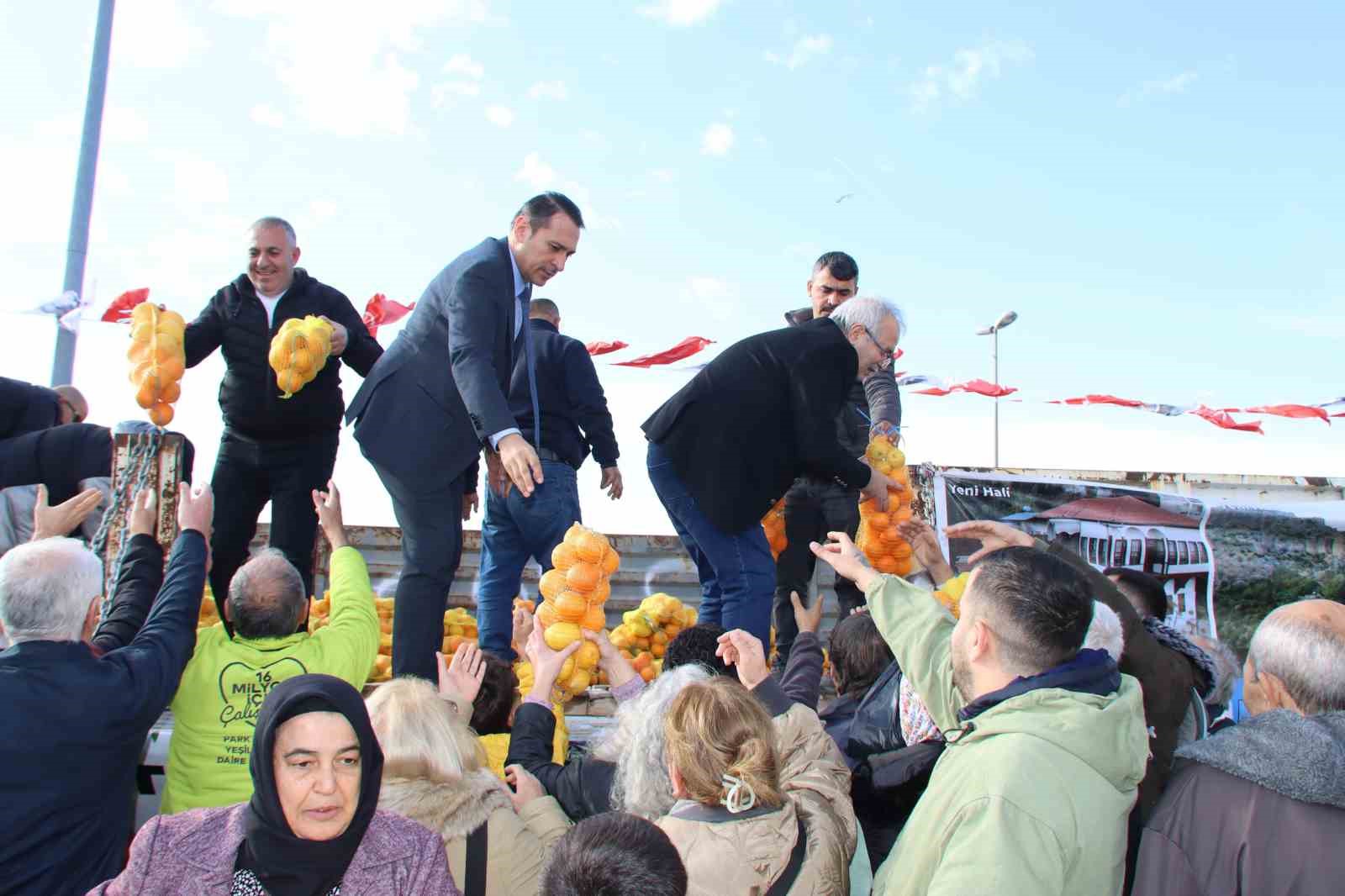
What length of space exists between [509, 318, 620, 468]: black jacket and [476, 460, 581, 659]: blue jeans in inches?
11.8

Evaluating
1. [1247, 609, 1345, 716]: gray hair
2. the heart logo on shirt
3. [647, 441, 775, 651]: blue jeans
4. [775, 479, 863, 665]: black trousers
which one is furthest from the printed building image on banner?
the heart logo on shirt

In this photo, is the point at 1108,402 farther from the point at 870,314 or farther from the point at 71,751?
the point at 71,751

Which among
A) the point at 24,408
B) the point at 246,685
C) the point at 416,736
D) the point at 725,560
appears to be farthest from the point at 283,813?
the point at 24,408

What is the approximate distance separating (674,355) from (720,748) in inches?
276

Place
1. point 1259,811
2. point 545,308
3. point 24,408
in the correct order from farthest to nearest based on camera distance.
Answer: point 545,308 < point 24,408 < point 1259,811

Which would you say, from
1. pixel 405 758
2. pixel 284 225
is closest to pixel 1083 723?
pixel 405 758

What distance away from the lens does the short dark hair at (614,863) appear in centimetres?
152

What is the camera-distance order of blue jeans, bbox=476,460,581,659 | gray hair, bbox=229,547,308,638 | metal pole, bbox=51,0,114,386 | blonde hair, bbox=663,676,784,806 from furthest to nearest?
1. metal pole, bbox=51,0,114,386
2. blue jeans, bbox=476,460,581,659
3. gray hair, bbox=229,547,308,638
4. blonde hair, bbox=663,676,784,806

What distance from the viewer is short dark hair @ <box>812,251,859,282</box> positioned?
196 inches

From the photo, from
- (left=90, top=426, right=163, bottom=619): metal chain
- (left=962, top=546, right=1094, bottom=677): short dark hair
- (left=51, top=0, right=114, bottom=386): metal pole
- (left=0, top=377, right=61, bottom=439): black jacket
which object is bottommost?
(left=962, top=546, right=1094, bottom=677): short dark hair

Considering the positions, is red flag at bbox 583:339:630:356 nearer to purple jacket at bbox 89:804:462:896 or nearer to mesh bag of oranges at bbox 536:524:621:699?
mesh bag of oranges at bbox 536:524:621:699

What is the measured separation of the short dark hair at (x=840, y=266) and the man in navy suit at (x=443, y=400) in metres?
1.79

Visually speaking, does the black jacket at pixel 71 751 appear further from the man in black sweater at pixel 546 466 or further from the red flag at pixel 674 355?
the red flag at pixel 674 355

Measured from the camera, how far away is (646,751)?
2.18 m
